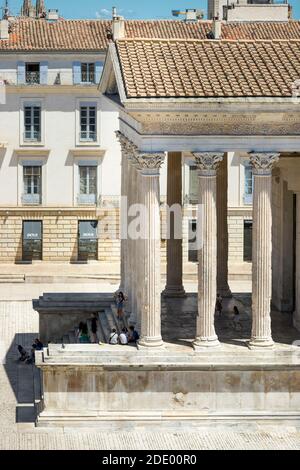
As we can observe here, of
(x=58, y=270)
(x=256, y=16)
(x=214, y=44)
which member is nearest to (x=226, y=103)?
(x=214, y=44)

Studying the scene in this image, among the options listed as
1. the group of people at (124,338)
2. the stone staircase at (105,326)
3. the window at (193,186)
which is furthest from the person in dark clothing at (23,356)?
the window at (193,186)

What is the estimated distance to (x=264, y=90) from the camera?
4350cm

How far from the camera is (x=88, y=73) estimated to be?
75.5 metres

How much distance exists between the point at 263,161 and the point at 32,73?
3369 centimetres

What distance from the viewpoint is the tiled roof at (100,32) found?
7606 centimetres

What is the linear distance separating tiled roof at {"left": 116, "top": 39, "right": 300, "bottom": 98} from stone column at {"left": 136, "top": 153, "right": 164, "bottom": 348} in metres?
2.33

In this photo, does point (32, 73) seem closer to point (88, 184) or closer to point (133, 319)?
point (88, 184)

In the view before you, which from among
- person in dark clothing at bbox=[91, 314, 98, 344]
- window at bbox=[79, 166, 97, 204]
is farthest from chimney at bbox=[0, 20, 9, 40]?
person in dark clothing at bbox=[91, 314, 98, 344]

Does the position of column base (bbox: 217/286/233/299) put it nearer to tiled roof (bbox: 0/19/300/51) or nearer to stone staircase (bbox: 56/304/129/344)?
stone staircase (bbox: 56/304/129/344)

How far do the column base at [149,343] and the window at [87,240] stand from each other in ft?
109

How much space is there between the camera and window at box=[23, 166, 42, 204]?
7669cm

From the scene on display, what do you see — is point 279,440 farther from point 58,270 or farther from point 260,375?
point 58,270

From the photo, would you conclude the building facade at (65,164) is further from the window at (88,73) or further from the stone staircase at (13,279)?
the stone staircase at (13,279)
